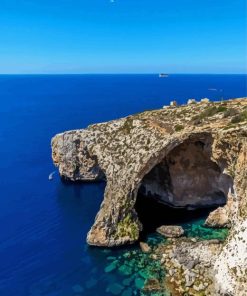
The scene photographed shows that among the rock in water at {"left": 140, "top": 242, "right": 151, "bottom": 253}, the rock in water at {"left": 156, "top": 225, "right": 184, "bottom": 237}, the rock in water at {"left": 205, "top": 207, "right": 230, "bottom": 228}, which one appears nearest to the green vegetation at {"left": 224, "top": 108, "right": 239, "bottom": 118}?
the rock in water at {"left": 205, "top": 207, "right": 230, "bottom": 228}

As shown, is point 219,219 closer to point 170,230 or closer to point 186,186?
point 170,230

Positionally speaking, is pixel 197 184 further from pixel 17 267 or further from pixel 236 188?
pixel 17 267

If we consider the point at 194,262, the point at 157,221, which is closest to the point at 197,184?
the point at 157,221

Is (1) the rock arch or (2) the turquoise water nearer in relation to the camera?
(2) the turquoise water

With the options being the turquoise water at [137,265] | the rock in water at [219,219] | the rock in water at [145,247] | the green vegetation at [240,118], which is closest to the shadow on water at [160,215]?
the turquoise water at [137,265]

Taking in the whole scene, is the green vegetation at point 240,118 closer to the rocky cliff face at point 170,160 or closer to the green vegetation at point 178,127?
the rocky cliff face at point 170,160

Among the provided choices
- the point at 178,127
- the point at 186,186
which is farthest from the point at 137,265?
the point at 178,127

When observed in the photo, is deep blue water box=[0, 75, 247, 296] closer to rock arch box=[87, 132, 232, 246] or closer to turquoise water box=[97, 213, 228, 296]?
turquoise water box=[97, 213, 228, 296]
